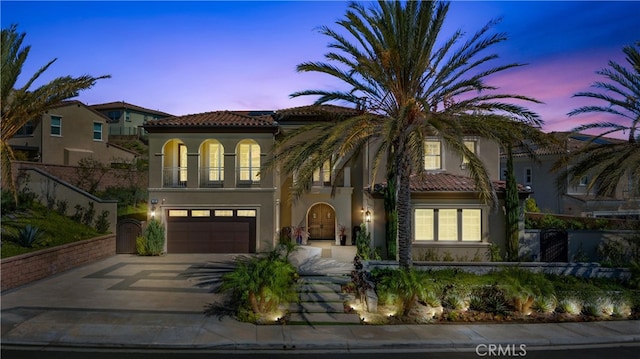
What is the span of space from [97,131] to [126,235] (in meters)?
15.9

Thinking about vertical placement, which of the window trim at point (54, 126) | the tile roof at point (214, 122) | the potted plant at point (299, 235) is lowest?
the potted plant at point (299, 235)

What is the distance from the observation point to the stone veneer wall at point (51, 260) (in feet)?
44.6

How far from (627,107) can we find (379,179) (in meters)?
10.7

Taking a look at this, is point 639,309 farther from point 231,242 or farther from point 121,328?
point 231,242

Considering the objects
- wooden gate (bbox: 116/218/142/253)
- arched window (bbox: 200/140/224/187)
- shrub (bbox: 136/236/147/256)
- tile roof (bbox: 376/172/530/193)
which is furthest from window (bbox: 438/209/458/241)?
wooden gate (bbox: 116/218/142/253)

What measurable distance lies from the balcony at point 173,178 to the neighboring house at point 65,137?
11.6 metres

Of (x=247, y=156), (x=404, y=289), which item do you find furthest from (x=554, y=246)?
(x=247, y=156)

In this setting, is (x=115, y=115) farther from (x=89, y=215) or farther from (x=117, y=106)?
(x=89, y=215)

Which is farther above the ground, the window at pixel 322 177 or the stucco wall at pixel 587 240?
the window at pixel 322 177

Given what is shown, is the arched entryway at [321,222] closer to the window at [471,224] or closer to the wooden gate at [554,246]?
the window at [471,224]

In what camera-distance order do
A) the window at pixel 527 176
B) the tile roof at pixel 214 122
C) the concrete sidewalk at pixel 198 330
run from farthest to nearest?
the window at pixel 527 176 → the tile roof at pixel 214 122 → the concrete sidewalk at pixel 198 330

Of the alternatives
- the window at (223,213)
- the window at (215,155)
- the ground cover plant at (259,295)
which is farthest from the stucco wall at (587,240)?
the window at (215,155)

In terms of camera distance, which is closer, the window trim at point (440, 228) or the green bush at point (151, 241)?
the window trim at point (440, 228)

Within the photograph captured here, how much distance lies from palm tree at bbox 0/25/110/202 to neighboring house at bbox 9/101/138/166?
13.6 metres
